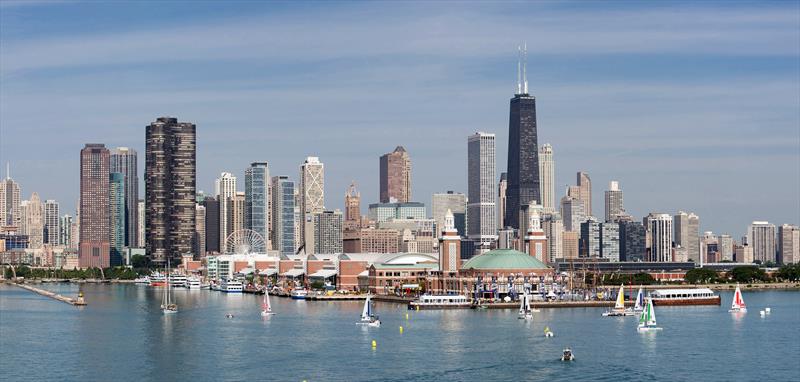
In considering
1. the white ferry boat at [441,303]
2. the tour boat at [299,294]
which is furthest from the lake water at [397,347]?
the tour boat at [299,294]

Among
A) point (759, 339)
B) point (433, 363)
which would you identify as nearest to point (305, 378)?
point (433, 363)

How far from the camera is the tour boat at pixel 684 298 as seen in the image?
148m

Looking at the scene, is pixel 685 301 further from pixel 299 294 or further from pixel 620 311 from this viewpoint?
pixel 299 294

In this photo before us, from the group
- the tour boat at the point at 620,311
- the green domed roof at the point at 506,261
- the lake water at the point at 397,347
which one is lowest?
the lake water at the point at 397,347

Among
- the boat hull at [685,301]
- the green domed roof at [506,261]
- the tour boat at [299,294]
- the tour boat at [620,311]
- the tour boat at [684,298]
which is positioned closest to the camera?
the tour boat at [620,311]

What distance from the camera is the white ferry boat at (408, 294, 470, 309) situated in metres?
142

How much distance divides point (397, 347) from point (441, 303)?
52.7 m

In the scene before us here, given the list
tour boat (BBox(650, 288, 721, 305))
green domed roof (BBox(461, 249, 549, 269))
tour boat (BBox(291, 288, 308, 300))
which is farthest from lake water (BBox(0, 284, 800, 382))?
tour boat (BBox(291, 288, 308, 300))

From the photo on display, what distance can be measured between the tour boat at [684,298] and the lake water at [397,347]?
35.7 feet

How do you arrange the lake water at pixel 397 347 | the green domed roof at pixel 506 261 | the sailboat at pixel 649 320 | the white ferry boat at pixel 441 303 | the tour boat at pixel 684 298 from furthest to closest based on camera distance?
1. the green domed roof at pixel 506 261
2. the tour boat at pixel 684 298
3. the white ferry boat at pixel 441 303
4. the sailboat at pixel 649 320
5. the lake water at pixel 397 347

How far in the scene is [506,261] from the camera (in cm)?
16112

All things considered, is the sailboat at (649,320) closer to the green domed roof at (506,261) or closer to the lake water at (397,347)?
the lake water at (397,347)

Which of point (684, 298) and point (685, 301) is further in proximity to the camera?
point (684, 298)

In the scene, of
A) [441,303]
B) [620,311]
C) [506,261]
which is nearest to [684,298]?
[620,311]
